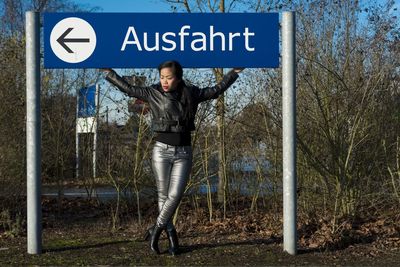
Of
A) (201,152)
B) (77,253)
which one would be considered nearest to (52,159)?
(201,152)

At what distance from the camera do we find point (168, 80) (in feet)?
20.0

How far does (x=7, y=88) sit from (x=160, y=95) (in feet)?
10.1

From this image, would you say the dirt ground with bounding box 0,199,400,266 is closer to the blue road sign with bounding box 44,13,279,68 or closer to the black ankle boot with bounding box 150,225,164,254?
the black ankle boot with bounding box 150,225,164,254

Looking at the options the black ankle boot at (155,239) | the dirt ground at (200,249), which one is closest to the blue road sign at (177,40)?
the black ankle boot at (155,239)

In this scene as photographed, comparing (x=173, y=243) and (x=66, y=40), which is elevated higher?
(x=66, y=40)

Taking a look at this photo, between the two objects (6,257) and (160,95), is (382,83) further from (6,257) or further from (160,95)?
(6,257)

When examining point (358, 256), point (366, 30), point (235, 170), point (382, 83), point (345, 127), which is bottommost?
point (358, 256)

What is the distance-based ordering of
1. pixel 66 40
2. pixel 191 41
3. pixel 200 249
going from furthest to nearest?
pixel 200 249
pixel 191 41
pixel 66 40

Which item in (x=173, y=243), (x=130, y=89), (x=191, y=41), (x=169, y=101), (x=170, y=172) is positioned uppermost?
(x=191, y=41)

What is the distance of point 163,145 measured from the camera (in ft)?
20.2

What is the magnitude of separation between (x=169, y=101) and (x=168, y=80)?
0.67 ft

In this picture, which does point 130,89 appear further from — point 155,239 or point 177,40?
point 155,239

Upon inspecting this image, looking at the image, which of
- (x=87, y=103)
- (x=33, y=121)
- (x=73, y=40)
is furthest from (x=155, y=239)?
(x=87, y=103)

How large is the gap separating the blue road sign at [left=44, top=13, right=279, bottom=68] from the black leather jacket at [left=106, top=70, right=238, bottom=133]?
0.27 metres
